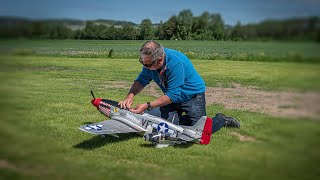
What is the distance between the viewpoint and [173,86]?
516 centimetres

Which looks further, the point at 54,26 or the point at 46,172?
the point at 46,172

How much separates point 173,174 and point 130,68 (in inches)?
304

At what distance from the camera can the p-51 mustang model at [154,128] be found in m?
5.41

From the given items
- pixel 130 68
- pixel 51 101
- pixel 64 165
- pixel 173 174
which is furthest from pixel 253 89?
pixel 64 165

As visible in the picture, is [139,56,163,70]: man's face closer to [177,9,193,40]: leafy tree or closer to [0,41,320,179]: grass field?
[0,41,320,179]: grass field

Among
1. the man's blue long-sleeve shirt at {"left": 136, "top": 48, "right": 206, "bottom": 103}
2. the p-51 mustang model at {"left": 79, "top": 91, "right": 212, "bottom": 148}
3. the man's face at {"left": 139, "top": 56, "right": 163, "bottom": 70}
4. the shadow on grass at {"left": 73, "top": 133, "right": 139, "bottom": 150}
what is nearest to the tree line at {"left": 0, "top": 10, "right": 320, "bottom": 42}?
the man's face at {"left": 139, "top": 56, "right": 163, "bottom": 70}

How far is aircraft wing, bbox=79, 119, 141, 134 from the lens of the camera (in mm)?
5305

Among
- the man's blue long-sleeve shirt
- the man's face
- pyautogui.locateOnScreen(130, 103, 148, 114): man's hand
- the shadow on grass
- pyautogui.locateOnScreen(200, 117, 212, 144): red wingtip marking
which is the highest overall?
the man's face

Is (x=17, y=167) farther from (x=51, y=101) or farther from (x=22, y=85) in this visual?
(x=51, y=101)

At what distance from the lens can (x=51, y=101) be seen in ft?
23.6

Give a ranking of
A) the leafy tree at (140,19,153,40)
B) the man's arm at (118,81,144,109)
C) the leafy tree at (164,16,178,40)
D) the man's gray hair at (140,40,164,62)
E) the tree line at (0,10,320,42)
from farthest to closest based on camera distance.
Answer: the man's arm at (118,81,144,109) < the man's gray hair at (140,40,164,62) < the leafy tree at (140,19,153,40) < the leafy tree at (164,16,178,40) < the tree line at (0,10,320,42)

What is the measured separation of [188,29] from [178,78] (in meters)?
2.26

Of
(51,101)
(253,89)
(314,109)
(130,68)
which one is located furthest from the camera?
(130,68)

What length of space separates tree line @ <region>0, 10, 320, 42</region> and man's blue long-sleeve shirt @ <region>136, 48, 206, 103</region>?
67.9 inches
